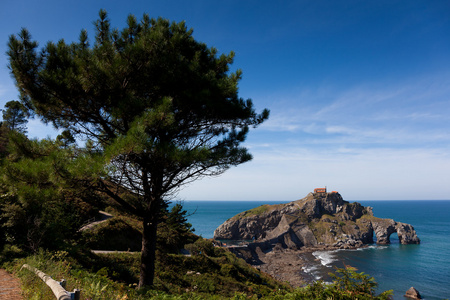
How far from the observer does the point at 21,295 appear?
17.9 ft

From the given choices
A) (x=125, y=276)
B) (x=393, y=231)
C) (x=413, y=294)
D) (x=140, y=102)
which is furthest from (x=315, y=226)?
(x=140, y=102)

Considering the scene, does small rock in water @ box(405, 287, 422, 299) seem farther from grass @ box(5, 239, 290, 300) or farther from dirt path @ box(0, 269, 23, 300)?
Result: dirt path @ box(0, 269, 23, 300)

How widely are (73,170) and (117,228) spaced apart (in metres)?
14.9

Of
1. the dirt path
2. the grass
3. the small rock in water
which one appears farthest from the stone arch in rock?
the dirt path

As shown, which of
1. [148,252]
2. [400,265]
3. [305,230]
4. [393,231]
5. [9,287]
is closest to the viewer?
[9,287]

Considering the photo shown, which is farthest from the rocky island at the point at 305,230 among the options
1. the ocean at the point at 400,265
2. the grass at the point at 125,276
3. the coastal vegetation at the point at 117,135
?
the coastal vegetation at the point at 117,135

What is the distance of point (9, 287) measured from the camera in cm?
600

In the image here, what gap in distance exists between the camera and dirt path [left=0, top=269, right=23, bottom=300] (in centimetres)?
537

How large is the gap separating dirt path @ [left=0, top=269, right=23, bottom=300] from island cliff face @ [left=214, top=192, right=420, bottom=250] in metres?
67.4

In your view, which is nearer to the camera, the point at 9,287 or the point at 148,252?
the point at 9,287

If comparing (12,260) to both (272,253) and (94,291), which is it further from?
(272,253)

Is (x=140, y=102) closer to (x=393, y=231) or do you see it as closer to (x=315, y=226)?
(x=315, y=226)

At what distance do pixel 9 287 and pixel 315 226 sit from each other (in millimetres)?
88208

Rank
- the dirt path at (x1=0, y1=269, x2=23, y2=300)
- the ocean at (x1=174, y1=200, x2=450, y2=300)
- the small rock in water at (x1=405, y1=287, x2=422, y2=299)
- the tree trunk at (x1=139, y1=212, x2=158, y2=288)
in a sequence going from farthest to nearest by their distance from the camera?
1. the ocean at (x1=174, y1=200, x2=450, y2=300)
2. the small rock in water at (x1=405, y1=287, x2=422, y2=299)
3. the tree trunk at (x1=139, y1=212, x2=158, y2=288)
4. the dirt path at (x1=0, y1=269, x2=23, y2=300)
